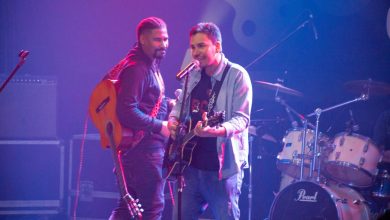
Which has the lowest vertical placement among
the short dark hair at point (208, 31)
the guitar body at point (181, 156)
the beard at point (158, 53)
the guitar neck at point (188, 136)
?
the guitar body at point (181, 156)

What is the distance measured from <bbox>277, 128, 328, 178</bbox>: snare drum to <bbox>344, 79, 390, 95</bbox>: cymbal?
69 centimetres

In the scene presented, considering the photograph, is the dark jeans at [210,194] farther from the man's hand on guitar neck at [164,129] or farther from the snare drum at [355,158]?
the snare drum at [355,158]

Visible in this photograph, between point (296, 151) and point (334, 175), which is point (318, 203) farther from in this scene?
point (296, 151)

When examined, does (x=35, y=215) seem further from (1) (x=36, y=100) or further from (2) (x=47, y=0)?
(2) (x=47, y=0)

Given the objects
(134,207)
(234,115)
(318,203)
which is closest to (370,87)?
(318,203)

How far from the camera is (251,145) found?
6949mm

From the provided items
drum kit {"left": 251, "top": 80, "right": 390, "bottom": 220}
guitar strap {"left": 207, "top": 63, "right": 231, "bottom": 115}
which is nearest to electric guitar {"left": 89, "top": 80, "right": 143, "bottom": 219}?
guitar strap {"left": 207, "top": 63, "right": 231, "bottom": 115}

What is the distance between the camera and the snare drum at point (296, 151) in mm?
6367

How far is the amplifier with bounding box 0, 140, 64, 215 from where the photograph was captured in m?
6.85

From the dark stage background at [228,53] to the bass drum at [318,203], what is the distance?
3.37 ft

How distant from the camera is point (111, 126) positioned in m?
4.64

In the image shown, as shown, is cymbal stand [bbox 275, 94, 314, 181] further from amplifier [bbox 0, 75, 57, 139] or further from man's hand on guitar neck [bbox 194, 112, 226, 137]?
amplifier [bbox 0, 75, 57, 139]

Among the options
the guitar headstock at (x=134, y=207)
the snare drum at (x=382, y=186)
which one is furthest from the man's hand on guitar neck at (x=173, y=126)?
the snare drum at (x=382, y=186)

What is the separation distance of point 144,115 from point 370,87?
122 inches
